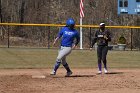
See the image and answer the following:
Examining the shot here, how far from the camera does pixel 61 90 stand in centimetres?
1123

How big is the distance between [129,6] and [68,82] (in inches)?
656

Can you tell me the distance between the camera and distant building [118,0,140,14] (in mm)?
28433

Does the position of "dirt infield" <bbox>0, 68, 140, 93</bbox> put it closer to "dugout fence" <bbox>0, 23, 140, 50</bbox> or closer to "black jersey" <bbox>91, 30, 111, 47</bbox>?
"black jersey" <bbox>91, 30, 111, 47</bbox>

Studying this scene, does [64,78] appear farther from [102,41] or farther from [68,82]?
[102,41]

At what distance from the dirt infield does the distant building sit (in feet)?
41.7

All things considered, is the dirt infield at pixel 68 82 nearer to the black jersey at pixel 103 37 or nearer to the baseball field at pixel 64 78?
the baseball field at pixel 64 78

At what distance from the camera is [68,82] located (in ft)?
42.3

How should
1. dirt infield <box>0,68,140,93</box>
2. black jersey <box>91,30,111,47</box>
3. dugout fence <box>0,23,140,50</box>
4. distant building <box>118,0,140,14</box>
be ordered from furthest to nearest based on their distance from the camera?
dugout fence <box>0,23,140,50</box> → distant building <box>118,0,140,14</box> → black jersey <box>91,30,111,47</box> → dirt infield <box>0,68,140,93</box>

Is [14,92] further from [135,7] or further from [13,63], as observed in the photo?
[135,7]

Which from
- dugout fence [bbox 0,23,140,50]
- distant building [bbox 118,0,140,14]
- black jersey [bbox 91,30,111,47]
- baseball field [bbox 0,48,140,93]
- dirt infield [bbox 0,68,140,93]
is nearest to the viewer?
dirt infield [bbox 0,68,140,93]

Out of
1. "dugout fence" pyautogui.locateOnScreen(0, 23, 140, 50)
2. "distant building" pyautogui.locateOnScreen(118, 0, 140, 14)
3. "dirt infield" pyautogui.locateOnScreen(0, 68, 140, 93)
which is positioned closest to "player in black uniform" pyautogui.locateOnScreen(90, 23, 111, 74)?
"dirt infield" pyautogui.locateOnScreen(0, 68, 140, 93)

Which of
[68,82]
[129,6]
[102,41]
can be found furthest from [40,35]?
[68,82]

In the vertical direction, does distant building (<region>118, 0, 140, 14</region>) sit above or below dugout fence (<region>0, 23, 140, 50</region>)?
above

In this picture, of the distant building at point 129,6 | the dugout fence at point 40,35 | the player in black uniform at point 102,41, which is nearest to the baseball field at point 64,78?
the player in black uniform at point 102,41
